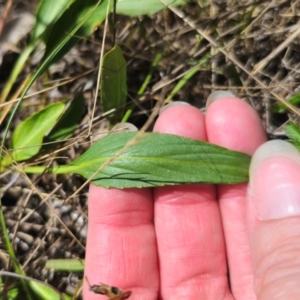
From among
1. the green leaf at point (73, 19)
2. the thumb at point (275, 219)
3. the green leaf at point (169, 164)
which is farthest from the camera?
the green leaf at point (73, 19)

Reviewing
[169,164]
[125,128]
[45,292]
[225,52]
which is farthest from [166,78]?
[45,292]

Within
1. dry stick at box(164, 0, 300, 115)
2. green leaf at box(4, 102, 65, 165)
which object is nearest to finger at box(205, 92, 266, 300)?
dry stick at box(164, 0, 300, 115)

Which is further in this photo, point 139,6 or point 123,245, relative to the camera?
point 139,6

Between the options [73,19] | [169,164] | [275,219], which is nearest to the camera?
[275,219]

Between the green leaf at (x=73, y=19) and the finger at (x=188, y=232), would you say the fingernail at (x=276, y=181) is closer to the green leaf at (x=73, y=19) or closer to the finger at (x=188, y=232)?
the finger at (x=188, y=232)

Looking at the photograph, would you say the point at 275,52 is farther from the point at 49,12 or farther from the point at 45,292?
the point at 45,292

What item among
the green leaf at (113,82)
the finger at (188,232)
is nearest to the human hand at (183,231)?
the finger at (188,232)

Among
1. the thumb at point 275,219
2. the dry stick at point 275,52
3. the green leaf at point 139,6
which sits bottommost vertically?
the thumb at point 275,219

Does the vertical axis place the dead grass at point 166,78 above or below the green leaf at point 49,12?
below

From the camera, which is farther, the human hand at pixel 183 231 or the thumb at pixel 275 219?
the human hand at pixel 183 231

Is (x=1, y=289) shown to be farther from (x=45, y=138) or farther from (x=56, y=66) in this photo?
(x=56, y=66)
